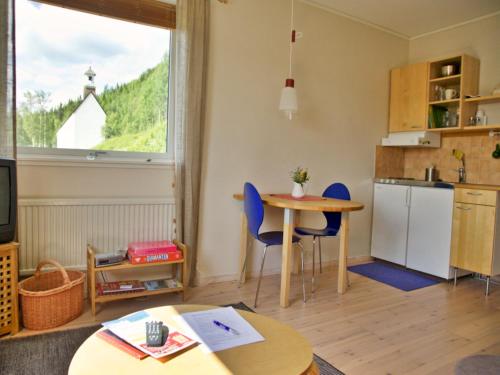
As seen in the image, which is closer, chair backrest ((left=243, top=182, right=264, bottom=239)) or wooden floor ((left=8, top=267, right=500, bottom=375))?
wooden floor ((left=8, top=267, right=500, bottom=375))

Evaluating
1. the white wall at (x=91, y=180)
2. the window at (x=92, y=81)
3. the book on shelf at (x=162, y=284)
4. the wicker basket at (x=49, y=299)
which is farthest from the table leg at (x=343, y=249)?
the wicker basket at (x=49, y=299)

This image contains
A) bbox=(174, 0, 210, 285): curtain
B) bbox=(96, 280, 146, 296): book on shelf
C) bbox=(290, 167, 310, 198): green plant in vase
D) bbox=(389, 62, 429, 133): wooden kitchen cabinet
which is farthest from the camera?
bbox=(389, 62, 429, 133): wooden kitchen cabinet

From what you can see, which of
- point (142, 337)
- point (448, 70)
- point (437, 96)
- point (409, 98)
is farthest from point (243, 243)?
point (448, 70)

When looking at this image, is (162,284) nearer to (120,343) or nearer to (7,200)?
(7,200)

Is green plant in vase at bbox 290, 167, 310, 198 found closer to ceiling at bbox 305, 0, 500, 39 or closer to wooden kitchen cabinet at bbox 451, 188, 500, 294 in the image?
wooden kitchen cabinet at bbox 451, 188, 500, 294

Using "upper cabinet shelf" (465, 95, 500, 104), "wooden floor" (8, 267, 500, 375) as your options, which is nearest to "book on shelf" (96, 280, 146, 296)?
"wooden floor" (8, 267, 500, 375)

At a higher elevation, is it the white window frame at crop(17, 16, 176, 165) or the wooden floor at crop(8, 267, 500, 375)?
the white window frame at crop(17, 16, 176, 165)

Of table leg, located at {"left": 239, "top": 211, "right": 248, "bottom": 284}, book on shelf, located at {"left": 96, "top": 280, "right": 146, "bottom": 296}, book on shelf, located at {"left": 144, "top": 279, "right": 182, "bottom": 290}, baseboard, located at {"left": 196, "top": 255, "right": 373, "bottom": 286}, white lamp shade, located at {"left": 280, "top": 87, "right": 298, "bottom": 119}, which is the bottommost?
baseboard, located at {"left": 196, "top": 255, "right": 373, "bottom": 286}

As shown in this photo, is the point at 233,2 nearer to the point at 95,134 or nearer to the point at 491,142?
the point at 95,134

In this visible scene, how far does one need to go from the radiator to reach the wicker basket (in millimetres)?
142

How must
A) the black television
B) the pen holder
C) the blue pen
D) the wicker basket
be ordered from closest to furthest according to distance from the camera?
the pen holder, the blue pen, the black television, the wicker basket

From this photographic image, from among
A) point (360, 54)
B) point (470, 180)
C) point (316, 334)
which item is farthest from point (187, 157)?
point (470, 180)

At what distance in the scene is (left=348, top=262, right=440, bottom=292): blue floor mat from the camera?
342 cm

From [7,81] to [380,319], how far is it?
2916 mm
